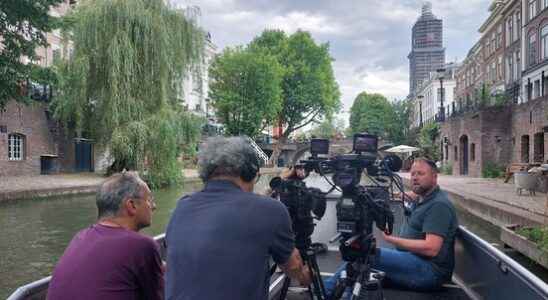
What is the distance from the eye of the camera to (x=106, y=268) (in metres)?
1.89

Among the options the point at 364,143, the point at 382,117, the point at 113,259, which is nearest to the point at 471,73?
the point at 382,117

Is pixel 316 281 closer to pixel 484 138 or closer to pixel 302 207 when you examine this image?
pixel 302 207

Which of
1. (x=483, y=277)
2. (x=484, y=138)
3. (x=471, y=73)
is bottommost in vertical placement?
(x=483, y=277)

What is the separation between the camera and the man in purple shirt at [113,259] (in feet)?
6.15

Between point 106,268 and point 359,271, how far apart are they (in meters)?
1.51

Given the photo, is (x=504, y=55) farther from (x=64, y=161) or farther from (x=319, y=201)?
(x=319, y=201)

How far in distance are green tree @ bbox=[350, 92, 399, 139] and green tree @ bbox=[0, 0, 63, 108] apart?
154 feet

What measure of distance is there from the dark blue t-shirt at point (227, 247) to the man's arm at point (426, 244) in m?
1.48

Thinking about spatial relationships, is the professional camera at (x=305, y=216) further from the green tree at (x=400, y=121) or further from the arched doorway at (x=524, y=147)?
the green tree at (x=400, y=121)

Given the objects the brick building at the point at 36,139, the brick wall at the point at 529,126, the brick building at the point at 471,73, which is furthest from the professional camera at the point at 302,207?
the brick building at the point at 471,73

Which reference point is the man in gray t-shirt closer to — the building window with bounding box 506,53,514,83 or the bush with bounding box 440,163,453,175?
the bush with bounding box 440,163,453,175

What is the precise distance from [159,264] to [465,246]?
259 cm

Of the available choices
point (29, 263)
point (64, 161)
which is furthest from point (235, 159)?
point (64, 161)

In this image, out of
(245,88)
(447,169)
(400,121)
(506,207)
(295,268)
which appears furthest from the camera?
(400,121)
